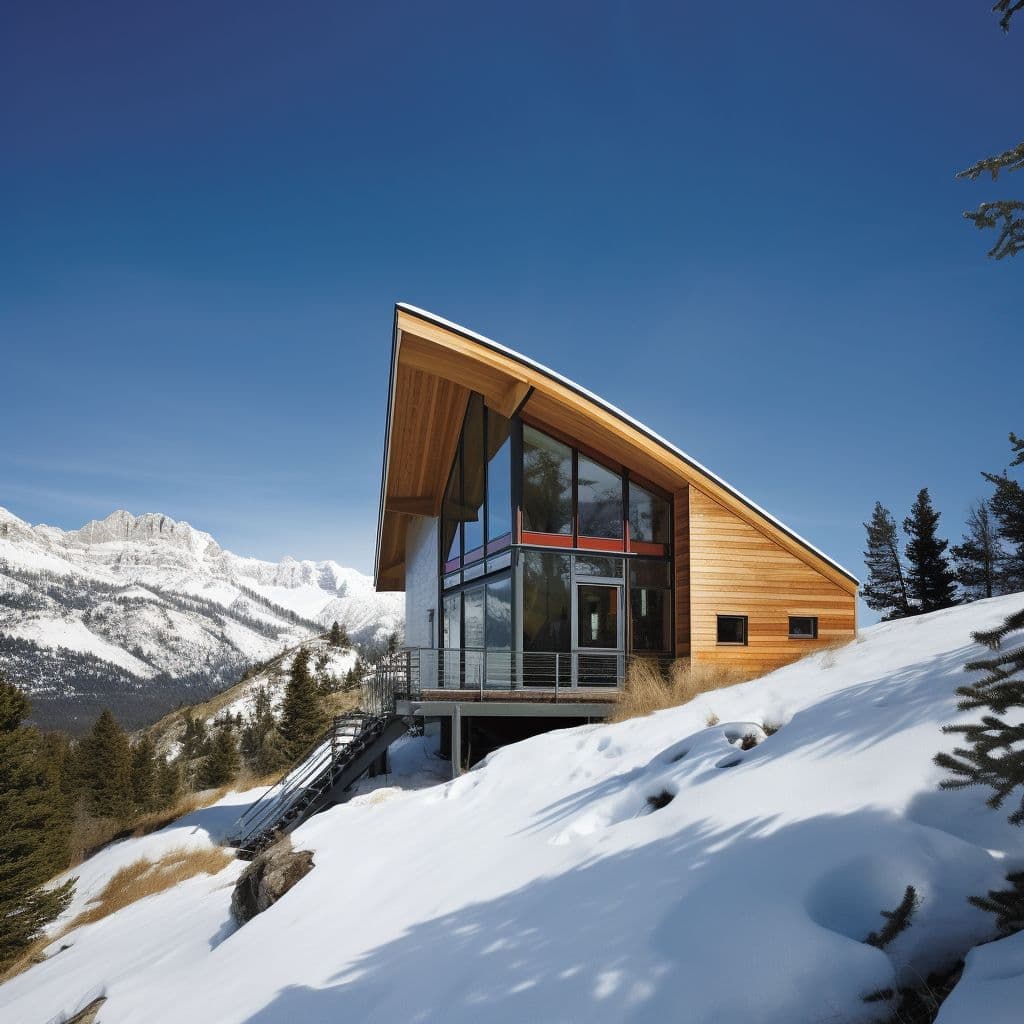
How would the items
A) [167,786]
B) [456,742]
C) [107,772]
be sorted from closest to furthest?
[456,742], [107,772], [167,786]

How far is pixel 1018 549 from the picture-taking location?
26812 mm

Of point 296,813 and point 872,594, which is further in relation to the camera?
point 872,594

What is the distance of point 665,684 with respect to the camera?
12.9 metres

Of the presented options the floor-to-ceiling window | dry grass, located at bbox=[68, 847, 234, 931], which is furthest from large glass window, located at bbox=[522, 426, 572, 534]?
dry grass, located at bbox=[68, 847, 234, 931]

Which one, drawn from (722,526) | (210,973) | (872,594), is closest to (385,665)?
(722,526)

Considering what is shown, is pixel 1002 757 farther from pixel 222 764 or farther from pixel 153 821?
pixel 222 764

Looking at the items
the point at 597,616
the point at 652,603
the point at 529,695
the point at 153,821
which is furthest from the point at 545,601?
the point at 153,821

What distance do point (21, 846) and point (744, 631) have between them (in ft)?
60.1

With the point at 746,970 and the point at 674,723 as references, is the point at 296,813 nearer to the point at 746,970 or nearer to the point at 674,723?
the point at 674,723

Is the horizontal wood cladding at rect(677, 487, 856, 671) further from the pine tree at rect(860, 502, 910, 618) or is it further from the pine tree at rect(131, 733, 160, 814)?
the pine tree at rect(131, 733, 160, 814)

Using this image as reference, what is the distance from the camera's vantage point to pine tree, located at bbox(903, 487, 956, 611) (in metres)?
30.4

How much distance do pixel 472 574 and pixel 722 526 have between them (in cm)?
581

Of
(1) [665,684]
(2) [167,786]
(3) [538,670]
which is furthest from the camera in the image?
(2) [167,786]

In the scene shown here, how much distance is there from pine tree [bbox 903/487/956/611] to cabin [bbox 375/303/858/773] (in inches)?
736
